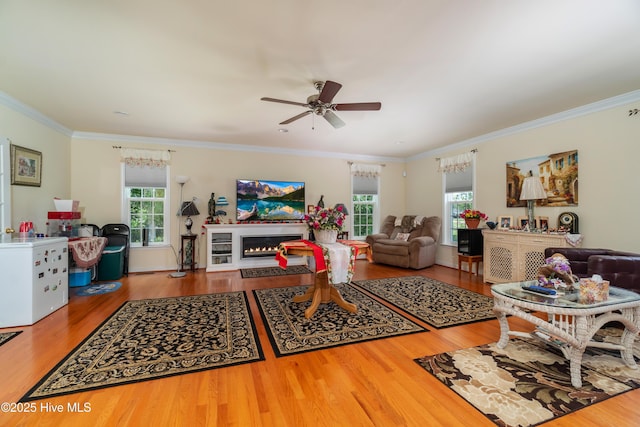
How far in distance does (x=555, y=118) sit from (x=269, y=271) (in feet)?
17.7

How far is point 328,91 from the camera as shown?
8.25 feet

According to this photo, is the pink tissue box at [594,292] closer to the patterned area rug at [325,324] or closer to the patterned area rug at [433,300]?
the patterned area rug at [433,300]

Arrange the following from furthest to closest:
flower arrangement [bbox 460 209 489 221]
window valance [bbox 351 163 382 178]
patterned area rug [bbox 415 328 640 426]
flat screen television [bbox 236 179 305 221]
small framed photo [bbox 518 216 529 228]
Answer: window valance [bbox 351 163 382 178]
flat screen television [bbox 236 179 305 221]
flower arrangement [bbox 460 209 489 221]
small framed photo [bbox 518 216 529 228]
patterned area rug [bbox 415 328 640 426]

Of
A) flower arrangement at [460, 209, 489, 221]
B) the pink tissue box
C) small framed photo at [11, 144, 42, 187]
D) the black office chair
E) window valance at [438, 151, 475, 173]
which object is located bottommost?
the pink tissue box

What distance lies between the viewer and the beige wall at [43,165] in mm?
3541

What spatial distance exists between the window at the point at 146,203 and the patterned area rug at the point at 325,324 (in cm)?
308

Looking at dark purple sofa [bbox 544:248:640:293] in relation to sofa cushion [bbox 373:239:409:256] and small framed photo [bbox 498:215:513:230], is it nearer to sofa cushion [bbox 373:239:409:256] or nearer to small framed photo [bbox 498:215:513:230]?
small framed photo [bbox 498:215:513:230]

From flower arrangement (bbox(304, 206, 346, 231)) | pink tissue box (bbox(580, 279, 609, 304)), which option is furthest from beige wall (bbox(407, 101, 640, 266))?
flower arrangement (bbox(304, 206, 346, 231))

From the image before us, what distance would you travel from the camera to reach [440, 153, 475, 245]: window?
541 cm

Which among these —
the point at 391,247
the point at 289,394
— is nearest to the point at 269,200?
the point at 391,247

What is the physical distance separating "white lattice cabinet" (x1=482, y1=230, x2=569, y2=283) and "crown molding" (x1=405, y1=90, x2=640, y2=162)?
1.74 meters

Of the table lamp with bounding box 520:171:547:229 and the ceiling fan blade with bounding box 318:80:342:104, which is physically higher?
the ceiling fan blade with bounding box 318:80:342:104

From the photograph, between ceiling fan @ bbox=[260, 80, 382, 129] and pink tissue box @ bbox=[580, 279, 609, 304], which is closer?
pink tissue box @ bbox=[580, 279, 609, 304]

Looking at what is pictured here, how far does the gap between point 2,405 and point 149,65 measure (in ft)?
9.36
